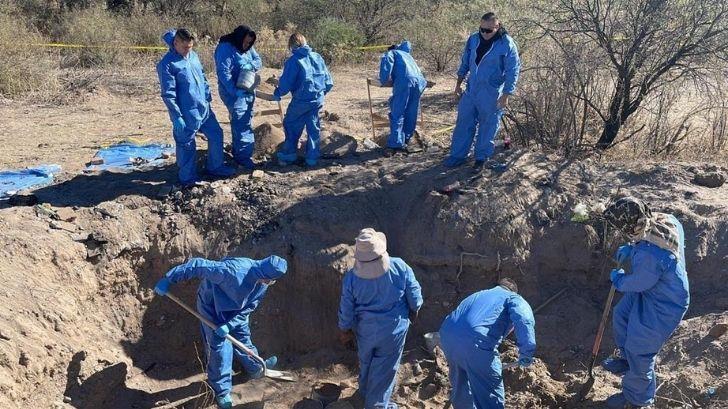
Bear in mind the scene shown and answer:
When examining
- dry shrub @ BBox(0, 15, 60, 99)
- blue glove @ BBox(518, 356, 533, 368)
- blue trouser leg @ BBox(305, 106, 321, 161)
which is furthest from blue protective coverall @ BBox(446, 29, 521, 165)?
dry shrub @ BBox(0, 15, 60, 99)

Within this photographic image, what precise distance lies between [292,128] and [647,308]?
4.21 meters

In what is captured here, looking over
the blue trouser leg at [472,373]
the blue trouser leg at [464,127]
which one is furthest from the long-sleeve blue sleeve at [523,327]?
the blue trouser leg at [464,127]

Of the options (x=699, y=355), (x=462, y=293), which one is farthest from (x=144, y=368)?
(x=699, y=355)

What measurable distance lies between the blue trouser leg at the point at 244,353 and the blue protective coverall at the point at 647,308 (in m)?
3.04

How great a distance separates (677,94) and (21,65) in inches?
405

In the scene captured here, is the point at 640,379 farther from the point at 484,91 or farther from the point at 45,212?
the point at 45,212

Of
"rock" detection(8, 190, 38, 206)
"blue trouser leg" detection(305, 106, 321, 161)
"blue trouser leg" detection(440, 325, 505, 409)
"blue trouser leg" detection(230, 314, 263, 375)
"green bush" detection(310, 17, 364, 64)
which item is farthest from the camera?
"green bush" detection(310, 17, 364, 64)

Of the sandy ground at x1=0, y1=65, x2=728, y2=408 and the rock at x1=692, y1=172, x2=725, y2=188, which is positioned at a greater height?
the rock at x1=692, y1=172, x2=725, y2=188

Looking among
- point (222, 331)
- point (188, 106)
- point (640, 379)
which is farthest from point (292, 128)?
point (640, 379)

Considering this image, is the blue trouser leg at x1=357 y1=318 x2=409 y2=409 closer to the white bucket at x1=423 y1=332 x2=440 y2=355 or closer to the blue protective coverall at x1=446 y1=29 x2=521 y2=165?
the white bucket at x1=423 y1=332 x2=440 y2=355

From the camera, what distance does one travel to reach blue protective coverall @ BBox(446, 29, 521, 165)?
710 cm

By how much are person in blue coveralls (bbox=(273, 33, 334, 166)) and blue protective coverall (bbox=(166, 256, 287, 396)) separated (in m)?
2.36

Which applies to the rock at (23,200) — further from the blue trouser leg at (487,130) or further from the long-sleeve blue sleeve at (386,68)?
the blue trouser leg at (487,130)

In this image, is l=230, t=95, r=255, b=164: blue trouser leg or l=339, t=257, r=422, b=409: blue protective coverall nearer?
l=339, t=257, r=422, b=409: blue protective coverall
